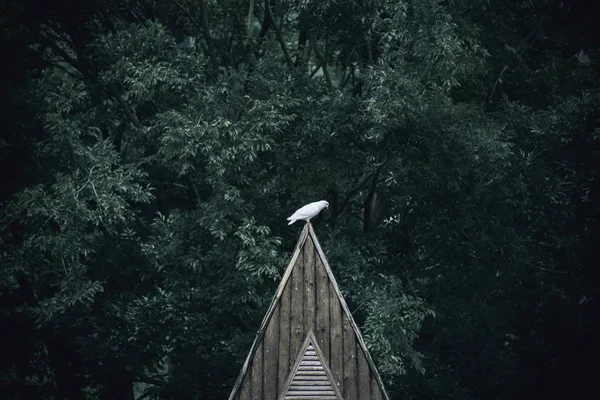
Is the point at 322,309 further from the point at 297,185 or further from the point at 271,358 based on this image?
the point at 297,185

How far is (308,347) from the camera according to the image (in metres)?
11.6

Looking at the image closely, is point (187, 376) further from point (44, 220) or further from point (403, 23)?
point (403, 23)

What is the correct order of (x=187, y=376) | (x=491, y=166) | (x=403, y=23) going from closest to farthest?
(x=403, y=23)
(x=491, y=166)
(x=187, y=376)

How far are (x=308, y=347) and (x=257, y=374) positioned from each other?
0.66m

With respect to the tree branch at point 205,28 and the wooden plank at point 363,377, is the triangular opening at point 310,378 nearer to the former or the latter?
the wooden plank at point 363,377

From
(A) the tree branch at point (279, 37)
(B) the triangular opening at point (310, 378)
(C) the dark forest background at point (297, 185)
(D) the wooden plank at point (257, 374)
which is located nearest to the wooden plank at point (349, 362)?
(B) the triangular opening at point (310, 378)

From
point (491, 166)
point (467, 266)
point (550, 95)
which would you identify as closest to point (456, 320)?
point (467, 266)

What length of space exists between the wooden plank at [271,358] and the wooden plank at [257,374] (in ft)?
0.15

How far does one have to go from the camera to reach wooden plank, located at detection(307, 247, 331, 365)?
1162cm

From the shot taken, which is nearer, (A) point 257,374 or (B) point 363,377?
(A) point 257,374

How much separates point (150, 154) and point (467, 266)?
6.43m

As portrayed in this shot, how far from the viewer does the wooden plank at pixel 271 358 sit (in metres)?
11.5

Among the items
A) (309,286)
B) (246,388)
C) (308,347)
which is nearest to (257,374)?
(246,388)

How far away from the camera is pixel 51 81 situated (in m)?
17.7
